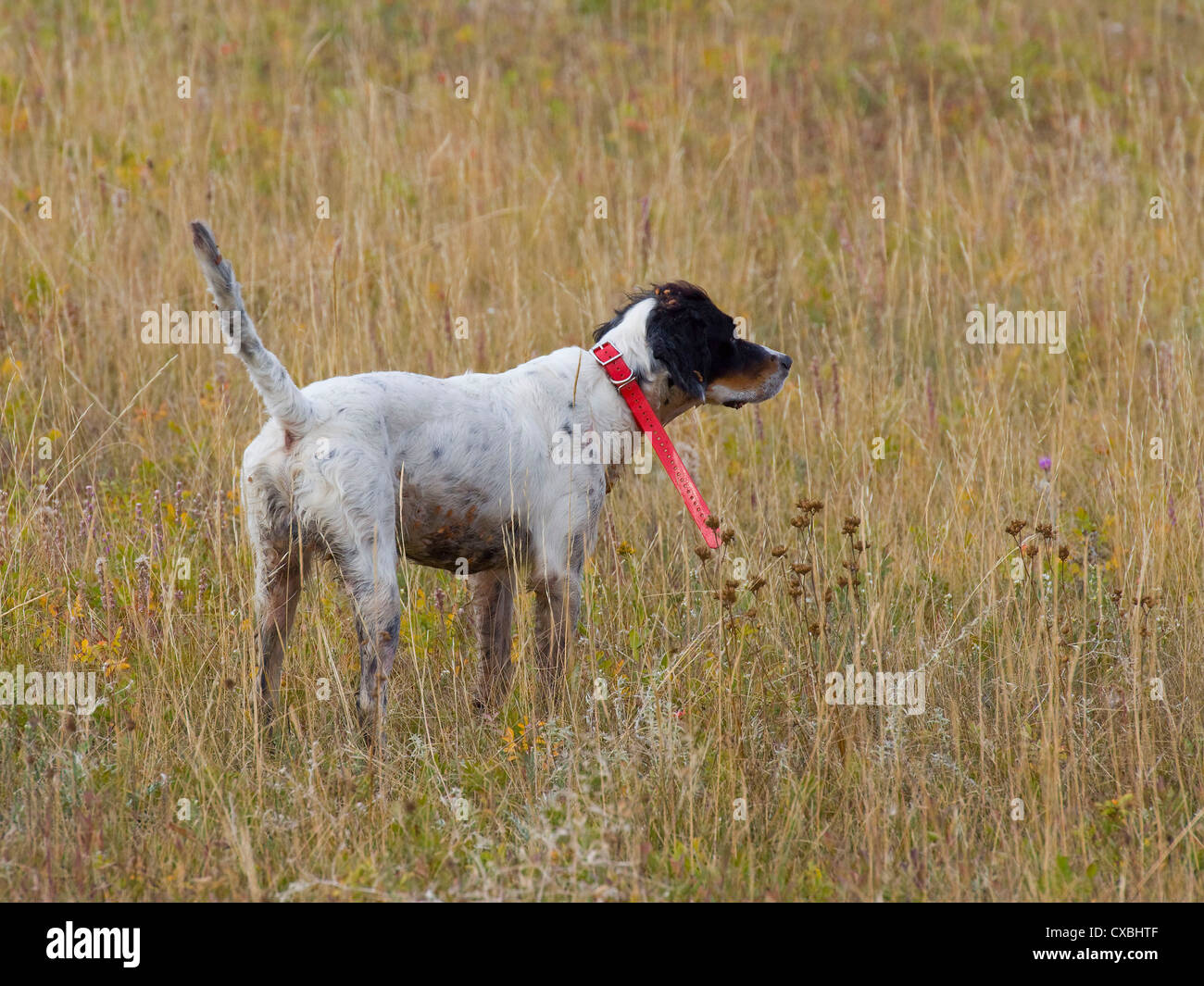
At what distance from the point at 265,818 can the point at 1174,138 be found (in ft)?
21.5

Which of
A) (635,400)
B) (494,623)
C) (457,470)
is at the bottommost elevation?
(494,623)

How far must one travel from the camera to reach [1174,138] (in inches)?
293

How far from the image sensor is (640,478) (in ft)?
17.3

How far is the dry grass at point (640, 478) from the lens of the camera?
10.7 ft

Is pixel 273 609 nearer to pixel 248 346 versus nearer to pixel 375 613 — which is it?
pixel 375 613

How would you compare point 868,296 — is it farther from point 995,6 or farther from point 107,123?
point 995,6

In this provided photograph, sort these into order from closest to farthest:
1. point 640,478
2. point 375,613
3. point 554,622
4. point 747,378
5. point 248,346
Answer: point 248,346, point 375,613, point 554,622, point 747,378, point 640,478

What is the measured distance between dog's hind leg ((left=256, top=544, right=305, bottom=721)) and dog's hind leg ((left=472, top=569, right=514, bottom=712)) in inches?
26.5

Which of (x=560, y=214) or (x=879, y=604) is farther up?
(x=560, y=214)

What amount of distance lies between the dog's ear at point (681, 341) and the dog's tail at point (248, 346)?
4.16ft

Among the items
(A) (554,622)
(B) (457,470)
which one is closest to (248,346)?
(B) (457,470)

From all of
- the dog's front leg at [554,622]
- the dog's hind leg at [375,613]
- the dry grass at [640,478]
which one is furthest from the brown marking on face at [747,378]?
the dog's hind leg at [375,613]

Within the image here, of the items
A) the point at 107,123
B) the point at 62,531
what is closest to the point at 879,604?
the point at 62,531

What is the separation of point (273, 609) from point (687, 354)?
1567 mm
